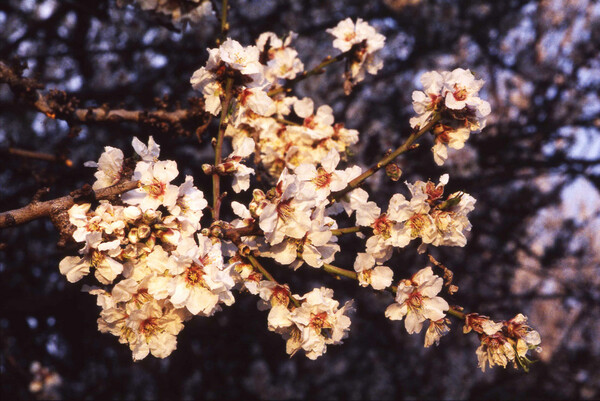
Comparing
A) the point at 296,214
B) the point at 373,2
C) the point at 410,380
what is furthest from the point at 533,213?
the point at 296,214

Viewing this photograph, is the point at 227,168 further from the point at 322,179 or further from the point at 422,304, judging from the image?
the point at 422,304

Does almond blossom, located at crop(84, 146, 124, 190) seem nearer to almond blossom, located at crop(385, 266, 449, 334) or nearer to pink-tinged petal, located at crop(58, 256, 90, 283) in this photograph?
pink-tinged petal, located at crop(58, 256, 90, 283)

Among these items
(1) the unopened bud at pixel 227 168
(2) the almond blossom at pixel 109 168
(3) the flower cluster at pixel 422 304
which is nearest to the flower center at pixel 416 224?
(3) the flower cluster at pixel 422 304

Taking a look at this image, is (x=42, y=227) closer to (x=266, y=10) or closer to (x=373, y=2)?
(x=266, y=10)

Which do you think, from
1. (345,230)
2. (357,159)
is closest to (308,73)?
(345,230)

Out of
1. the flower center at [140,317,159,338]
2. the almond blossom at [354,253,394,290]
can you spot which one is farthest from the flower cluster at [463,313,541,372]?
the flower center at [140,317,159,338]

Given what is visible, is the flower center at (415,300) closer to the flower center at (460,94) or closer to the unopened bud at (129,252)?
the flower center at (460,94)
